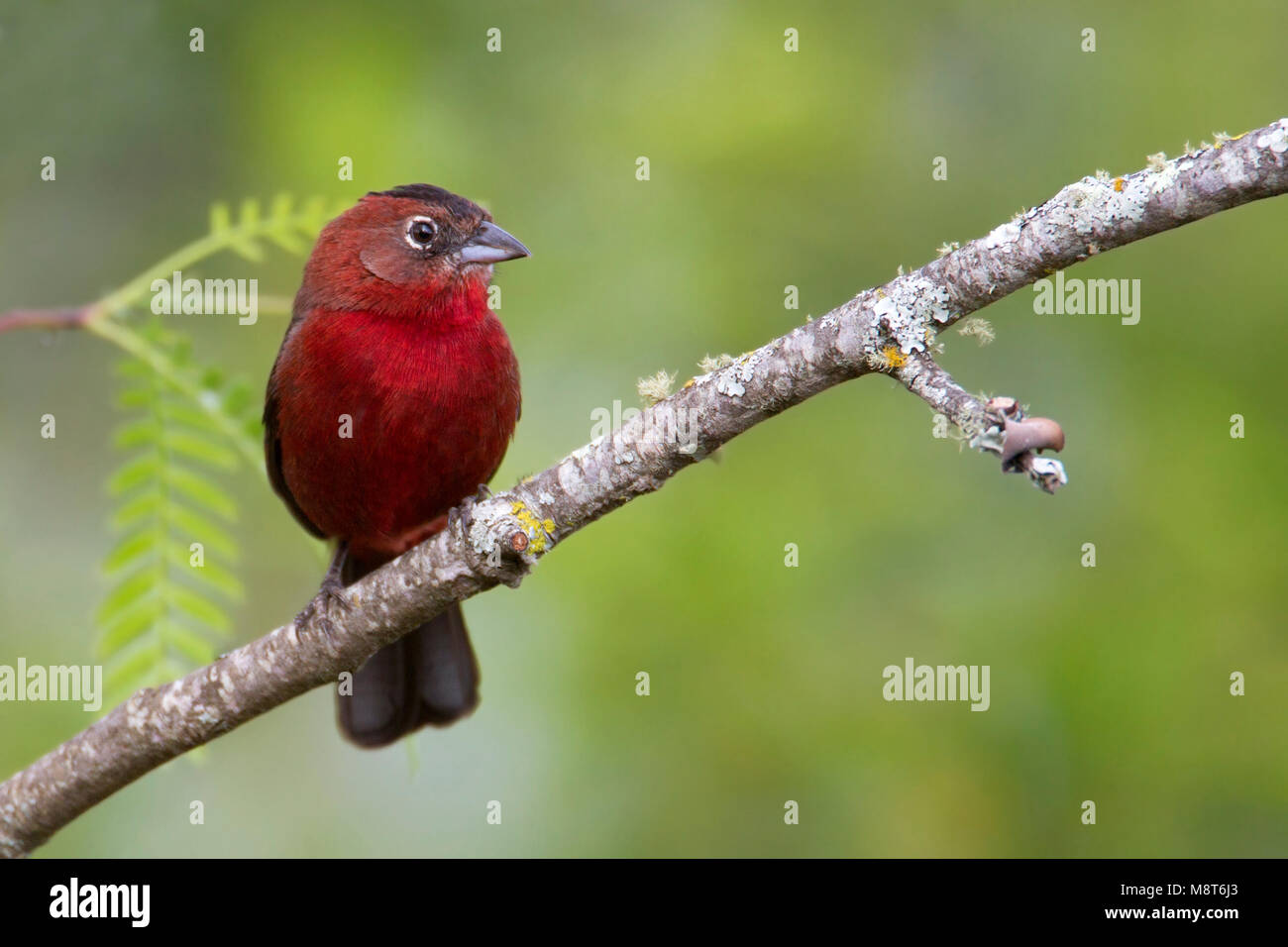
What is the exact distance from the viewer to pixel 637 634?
4395mm

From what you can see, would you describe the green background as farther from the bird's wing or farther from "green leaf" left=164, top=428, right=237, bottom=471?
"green leaf" left=164, top=428, right=237, bottom=471

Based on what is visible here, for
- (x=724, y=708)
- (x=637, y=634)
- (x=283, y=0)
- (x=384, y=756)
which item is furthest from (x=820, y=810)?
(x=283, y=0)

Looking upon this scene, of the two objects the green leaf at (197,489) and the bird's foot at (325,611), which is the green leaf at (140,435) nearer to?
the green leaf at (197,489)

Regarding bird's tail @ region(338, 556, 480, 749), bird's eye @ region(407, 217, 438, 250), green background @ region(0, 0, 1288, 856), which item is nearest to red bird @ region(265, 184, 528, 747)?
bird's eye @ region(407, 217, 438, 250)

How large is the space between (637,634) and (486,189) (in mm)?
1826

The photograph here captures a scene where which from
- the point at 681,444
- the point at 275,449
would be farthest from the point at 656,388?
the point at 275,449

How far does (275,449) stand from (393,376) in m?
0.58

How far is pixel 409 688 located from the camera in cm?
427

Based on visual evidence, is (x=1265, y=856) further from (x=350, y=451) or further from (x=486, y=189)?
(x=486, y=189)

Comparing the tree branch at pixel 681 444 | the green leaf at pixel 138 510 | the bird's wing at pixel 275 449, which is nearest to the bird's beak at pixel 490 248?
the bird's wing at pixel 275 449

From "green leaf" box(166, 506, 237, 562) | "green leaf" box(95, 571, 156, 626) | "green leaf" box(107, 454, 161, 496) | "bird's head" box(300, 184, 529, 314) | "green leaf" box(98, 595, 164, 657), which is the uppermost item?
"bird's head" box(300, 184, 529, 314)

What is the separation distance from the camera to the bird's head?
3.83 m

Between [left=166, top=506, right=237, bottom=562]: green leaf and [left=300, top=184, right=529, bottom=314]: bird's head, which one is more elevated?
[left=300, top=184, right=529, bottom=314]: bird's head

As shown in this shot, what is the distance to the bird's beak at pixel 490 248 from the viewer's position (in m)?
3.92
